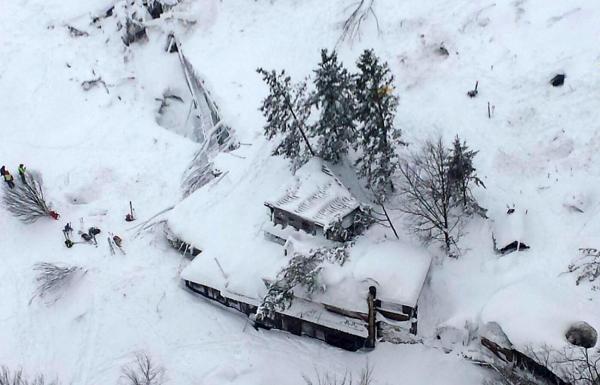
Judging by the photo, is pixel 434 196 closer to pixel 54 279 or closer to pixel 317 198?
pixel 317 198

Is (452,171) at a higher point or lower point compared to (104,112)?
lower

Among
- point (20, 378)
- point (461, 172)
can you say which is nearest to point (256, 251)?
point (461, 172)

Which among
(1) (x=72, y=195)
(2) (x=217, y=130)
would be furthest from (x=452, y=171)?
(1) (x=72, y=195)

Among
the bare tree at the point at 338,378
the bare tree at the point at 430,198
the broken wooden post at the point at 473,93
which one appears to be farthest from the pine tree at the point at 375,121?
the bare tree at the point at 338,378

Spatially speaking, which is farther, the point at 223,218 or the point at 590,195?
the point at 223,218

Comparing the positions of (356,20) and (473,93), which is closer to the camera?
(473,93)

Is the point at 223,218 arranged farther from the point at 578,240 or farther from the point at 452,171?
the point at 578,240
